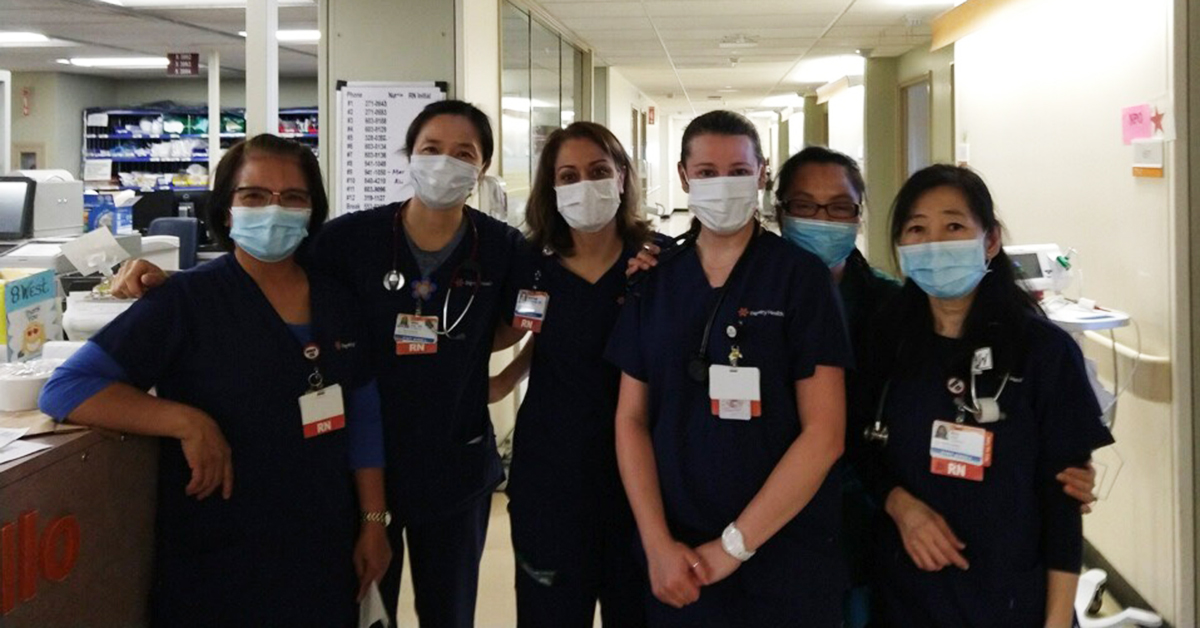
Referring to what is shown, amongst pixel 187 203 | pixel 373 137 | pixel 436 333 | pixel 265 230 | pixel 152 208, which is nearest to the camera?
pixel 265 230

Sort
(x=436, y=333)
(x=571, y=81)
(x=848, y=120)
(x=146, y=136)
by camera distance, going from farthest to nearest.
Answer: (x=146, y=136), (x=848, y=120), (x=571, y=81), (x=436, y=333)

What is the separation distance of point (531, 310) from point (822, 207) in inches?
26.3

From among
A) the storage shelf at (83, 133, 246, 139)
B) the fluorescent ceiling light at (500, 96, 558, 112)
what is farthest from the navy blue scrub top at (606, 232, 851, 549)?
the storage shelf at (83, 133, 246, 139)

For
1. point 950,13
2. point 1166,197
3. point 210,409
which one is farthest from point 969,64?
point 210,409

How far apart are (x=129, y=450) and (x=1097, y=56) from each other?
3.58 m

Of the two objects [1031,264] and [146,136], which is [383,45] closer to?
[1031,264]

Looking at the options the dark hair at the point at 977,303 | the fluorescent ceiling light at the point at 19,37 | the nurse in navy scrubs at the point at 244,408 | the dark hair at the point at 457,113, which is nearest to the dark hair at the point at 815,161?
the dark hair at the point at 977,303

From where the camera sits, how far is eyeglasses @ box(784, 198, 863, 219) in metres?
1.94

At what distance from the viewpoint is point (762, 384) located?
5.21 feet

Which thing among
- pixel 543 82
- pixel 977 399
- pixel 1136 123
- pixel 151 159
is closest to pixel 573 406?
pixel 977 399

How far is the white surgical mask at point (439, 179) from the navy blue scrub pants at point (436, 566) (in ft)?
2.33

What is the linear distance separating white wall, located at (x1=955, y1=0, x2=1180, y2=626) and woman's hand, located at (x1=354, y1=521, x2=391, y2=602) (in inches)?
96.8

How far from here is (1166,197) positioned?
2896mm

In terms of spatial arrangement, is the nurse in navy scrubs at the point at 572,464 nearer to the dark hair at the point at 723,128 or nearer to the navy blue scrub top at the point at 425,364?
the navy blue scrub top at the point at 425,364
